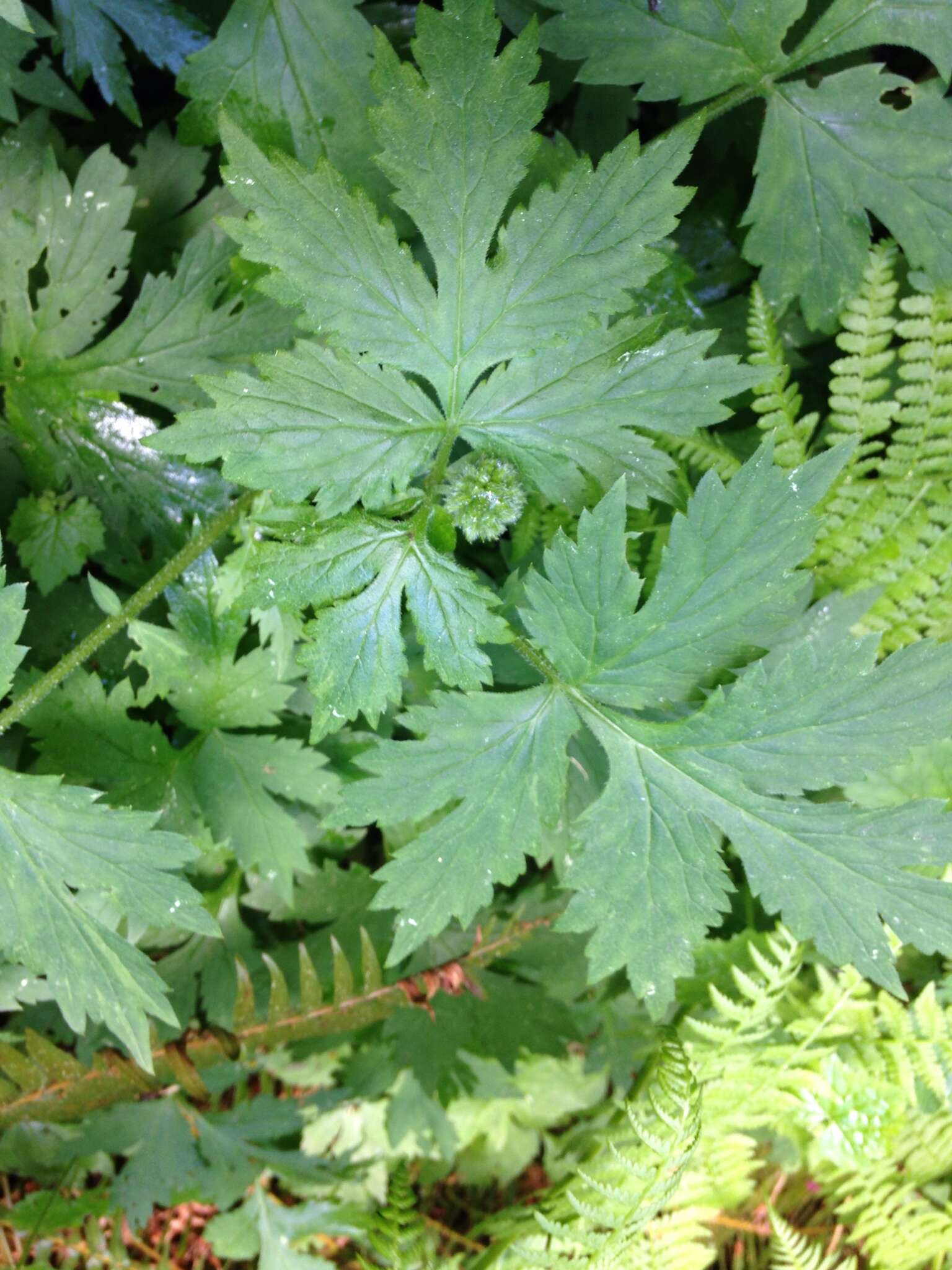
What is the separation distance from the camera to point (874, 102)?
70.3 inches

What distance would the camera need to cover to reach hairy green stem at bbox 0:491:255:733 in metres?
1.65

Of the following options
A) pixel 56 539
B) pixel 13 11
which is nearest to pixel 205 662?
pixel 56 539

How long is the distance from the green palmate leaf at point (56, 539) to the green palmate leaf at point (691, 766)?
91 centimetres

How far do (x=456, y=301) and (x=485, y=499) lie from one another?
1.09 ft

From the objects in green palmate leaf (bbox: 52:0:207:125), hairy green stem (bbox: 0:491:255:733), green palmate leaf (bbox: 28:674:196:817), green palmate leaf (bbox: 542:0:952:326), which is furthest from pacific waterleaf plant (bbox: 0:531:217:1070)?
green palmate leaf (bbox: 542:0:952:326)

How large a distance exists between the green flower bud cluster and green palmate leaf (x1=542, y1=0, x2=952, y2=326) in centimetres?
74

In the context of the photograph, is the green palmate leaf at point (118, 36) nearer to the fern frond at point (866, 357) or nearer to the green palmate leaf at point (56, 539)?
the green palmate leaf at point (56, 539)

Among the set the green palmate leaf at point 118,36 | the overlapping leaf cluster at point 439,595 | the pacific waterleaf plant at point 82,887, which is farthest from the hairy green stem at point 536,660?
the green palmate leaf at point 118,36

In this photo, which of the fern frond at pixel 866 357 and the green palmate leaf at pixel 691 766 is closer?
the green palmate leaf at pixel 691 766

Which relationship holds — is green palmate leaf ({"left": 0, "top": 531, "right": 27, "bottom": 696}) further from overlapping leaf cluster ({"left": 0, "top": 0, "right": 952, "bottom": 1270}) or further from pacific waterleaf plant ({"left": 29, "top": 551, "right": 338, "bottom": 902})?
pacific waterleaf plant ({"left": 29, "top": 551, "right": 338, "bottom": 902})

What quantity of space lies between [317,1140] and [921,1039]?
1557 mm

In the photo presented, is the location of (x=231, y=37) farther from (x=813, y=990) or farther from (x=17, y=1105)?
(x=813, y=990)

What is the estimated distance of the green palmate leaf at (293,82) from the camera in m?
1.75

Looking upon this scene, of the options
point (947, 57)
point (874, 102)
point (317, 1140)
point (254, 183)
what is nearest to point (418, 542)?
point (254, 183)
